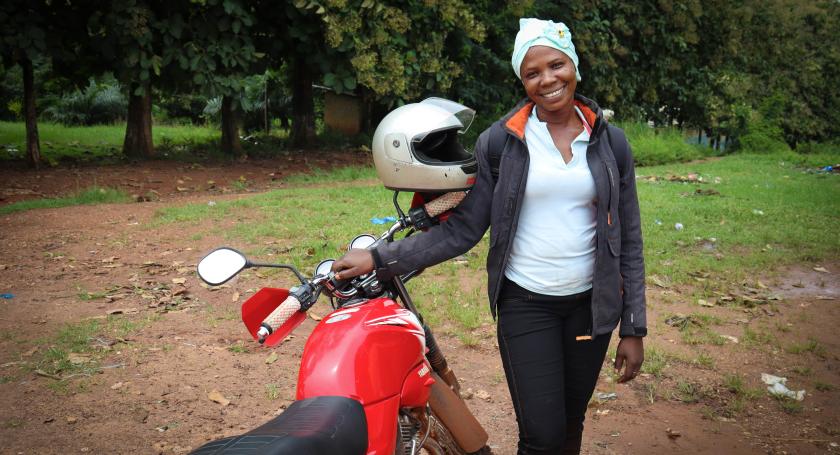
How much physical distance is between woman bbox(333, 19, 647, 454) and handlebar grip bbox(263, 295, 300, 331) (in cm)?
53

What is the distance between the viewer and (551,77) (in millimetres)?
2592

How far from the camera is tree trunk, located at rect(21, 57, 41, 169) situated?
10.8m

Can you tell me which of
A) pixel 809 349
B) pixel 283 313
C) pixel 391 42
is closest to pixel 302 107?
pixel 391 42

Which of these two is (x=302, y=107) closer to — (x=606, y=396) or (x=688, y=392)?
(x=606, y=396)

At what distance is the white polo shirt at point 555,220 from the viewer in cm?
256

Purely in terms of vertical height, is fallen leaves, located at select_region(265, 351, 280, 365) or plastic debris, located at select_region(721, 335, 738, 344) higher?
plastic debris, located at select_region(721, 335, 738, 344)

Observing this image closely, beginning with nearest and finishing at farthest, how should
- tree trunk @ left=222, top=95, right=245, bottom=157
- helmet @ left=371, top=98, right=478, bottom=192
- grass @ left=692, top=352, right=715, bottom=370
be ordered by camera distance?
helmet @ left=371, top=98, right=478, bottom=192, grass @ left=692, top=352, right=715, bottom=370, tree trunk @ left=222, top=95, right=245, bottom=157

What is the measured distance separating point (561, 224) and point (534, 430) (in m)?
0.71

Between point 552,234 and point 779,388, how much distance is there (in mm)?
2735

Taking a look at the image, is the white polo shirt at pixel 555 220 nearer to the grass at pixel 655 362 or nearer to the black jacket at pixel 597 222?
the black jacket at pixel 597 222

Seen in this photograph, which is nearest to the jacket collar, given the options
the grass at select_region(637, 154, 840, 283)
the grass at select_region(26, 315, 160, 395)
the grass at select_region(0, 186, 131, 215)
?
the grass at select_region(26, 315, 160, 395)

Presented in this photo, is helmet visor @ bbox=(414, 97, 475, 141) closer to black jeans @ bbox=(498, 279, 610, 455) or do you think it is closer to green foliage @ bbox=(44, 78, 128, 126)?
black jeans @ bbox=(498, 279, 610, 455)

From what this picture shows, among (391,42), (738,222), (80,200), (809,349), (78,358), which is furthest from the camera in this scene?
(391,42)

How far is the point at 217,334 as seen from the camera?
532 cm
